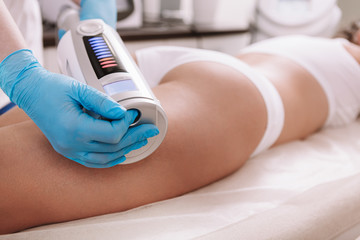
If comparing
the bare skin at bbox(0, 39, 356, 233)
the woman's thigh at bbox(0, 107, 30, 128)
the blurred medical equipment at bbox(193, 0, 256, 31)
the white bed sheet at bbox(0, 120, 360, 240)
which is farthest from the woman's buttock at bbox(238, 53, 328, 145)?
the blurred medical equipment at bbox(193, 0, 256, 31)

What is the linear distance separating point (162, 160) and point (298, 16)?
161 centimetres

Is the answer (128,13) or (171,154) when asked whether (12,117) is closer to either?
(171,154)

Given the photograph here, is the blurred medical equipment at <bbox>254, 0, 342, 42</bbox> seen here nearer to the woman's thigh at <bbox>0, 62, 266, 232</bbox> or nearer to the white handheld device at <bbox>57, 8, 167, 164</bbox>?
the woman's thigh at <bbox>0, 62, 266, 232</bbox>

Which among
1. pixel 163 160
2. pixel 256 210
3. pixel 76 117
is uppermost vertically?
pixel 76 117

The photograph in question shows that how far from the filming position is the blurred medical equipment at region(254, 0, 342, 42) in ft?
6.26

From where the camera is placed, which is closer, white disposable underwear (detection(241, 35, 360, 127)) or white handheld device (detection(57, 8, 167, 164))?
white handheld device (detection(57, 8, 167, 164))

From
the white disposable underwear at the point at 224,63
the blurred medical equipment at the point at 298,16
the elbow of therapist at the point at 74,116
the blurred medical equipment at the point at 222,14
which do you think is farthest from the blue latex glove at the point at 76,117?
the blurred medical equipment at the point at 298,16

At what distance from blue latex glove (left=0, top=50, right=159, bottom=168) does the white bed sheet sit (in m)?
A: 0.12

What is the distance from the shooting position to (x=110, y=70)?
0.54 m

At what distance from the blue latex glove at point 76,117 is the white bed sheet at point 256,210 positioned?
0.40 feet

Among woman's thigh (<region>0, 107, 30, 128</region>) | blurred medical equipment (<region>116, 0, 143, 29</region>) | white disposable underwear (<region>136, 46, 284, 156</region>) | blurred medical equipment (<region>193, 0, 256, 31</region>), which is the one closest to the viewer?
woman's thigh (<region>0, 107, 30, 128</region>)

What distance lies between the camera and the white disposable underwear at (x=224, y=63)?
850 millimetres

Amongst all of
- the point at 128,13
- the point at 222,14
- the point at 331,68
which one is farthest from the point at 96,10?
the point at 222,14

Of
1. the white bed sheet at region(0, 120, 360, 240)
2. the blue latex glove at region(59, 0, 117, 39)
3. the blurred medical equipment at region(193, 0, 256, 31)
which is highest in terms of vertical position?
the blue latex glove at region(59, 0, 117, 39)
